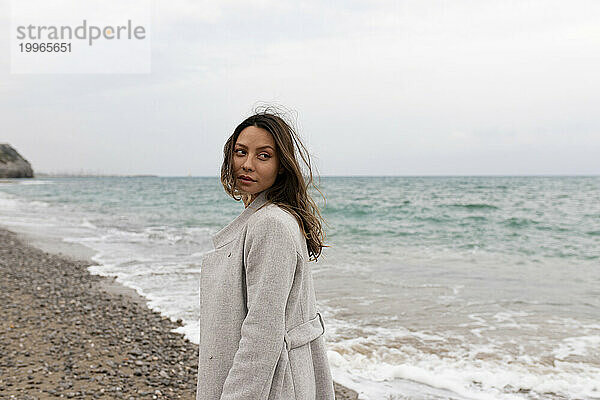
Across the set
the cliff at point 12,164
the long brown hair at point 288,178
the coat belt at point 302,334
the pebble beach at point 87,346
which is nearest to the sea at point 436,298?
the long brown hair at point 288,178

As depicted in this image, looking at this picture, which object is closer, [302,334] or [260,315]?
[260,315]

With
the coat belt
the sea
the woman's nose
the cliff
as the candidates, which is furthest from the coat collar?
the cliff

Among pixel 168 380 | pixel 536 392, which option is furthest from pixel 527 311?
pixel 168 380

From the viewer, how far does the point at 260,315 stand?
5.03 feet

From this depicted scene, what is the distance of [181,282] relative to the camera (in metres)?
8.37

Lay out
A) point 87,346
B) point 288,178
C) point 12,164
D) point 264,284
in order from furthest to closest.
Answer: point 12,164 < point 87,346 < point 288,178 < point 264,284

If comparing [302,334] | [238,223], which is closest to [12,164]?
[238,223]

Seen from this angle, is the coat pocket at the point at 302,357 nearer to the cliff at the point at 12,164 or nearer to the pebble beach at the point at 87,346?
the pebble beach at the point at 87,346

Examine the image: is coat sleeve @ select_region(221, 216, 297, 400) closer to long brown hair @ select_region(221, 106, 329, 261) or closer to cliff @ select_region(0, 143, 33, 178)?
long brown hair @ select_region(221, 106, 329, 261)

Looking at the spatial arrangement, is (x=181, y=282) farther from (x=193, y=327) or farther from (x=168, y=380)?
(x=168, y=380)

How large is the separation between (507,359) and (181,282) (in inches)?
198

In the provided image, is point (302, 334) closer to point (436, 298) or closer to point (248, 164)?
point (248, 164)

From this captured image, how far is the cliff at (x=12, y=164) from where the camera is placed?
85.7 meters

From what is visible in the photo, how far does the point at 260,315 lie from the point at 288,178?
481mm
